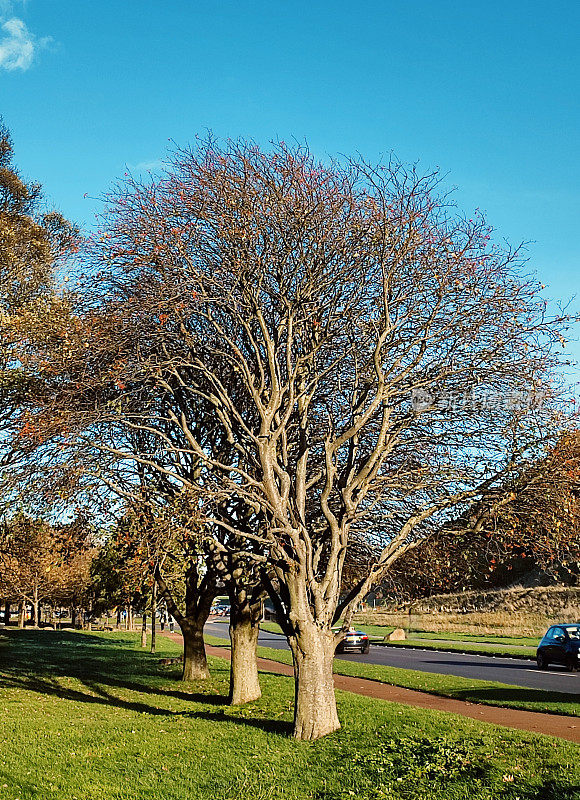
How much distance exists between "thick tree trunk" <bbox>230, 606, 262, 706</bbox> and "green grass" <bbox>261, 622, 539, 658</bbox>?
59.5ft

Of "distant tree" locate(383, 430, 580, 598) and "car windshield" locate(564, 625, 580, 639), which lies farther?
"car windshield" locate(564, 625, 580, 639)

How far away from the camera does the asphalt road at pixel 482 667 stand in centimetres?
2156

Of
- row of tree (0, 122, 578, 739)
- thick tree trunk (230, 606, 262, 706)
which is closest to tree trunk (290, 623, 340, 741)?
row of tree (0, 122, 578, 739)

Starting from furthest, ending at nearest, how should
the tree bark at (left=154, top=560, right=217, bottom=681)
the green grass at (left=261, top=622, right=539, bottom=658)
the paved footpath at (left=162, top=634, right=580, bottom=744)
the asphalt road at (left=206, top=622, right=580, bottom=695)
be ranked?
the green grass at (left=261, top=622, right=539, bottom=658), the asphalt road at (left=206, top=622, right=580, bottom=695), the tree bark at (left=154, top=560, right=217, bottom=681), the paved footpath at (left=162, top=634, right=580, bottom=744)

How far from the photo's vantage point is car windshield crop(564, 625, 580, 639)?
27.1 meters

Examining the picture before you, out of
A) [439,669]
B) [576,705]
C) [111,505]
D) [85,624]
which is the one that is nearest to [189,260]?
[111,505]

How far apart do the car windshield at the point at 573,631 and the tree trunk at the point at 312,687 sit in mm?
17855

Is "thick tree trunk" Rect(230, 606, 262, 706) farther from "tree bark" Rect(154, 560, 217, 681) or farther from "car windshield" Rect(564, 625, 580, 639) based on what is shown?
"car windshield" Rect(564, 625, 580, 639)

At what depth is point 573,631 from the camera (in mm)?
27344

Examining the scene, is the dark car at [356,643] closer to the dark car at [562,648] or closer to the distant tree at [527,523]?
the dark car at [562,648]

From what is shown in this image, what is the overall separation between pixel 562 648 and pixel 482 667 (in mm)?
A: 2767

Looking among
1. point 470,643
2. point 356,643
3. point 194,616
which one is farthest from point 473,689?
point 470,643

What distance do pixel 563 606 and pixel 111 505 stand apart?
46.3 meters

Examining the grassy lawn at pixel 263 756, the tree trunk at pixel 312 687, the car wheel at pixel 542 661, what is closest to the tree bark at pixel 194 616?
the grassy lawn at pixel 263 756
